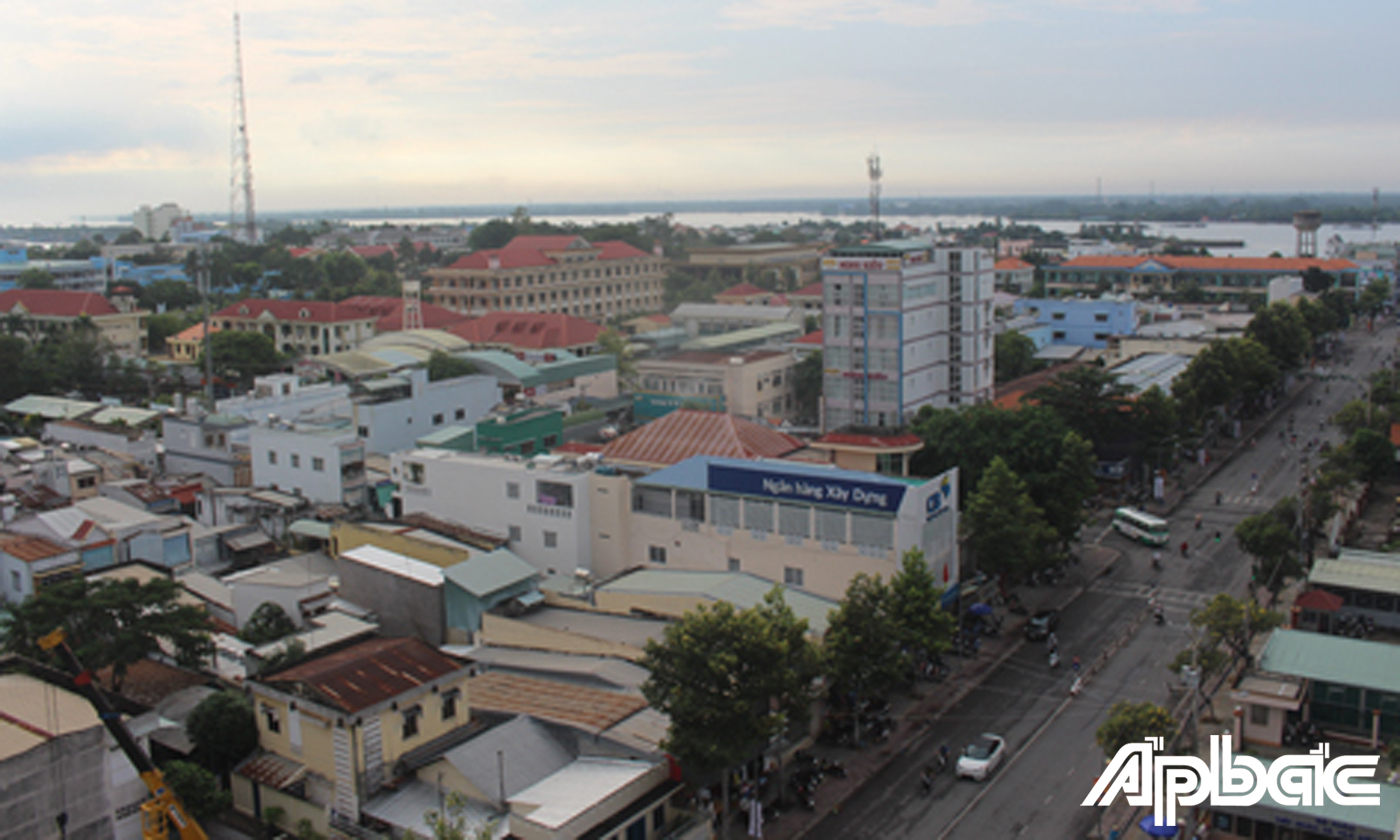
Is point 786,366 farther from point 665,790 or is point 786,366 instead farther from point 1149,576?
point 665,790

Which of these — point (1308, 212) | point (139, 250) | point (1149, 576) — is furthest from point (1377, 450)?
point (139, 250)

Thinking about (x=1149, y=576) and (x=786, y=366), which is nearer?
(x=1149, y=576)

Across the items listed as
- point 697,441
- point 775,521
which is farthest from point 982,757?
point 697,441

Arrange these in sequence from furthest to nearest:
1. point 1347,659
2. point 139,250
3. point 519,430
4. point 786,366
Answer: point 139,250, point 786,366, point 519,430, point 1347,659

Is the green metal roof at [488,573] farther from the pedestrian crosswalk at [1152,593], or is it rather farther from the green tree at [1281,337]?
the green tree at [1281,337]

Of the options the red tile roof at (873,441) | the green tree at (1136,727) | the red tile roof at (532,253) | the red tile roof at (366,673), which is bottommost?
the green tree at (1136,727)

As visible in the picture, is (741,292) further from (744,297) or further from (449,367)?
(449,367)

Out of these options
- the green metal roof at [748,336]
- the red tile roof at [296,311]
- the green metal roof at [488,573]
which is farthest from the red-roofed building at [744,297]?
the green metal roof at [488,573]
